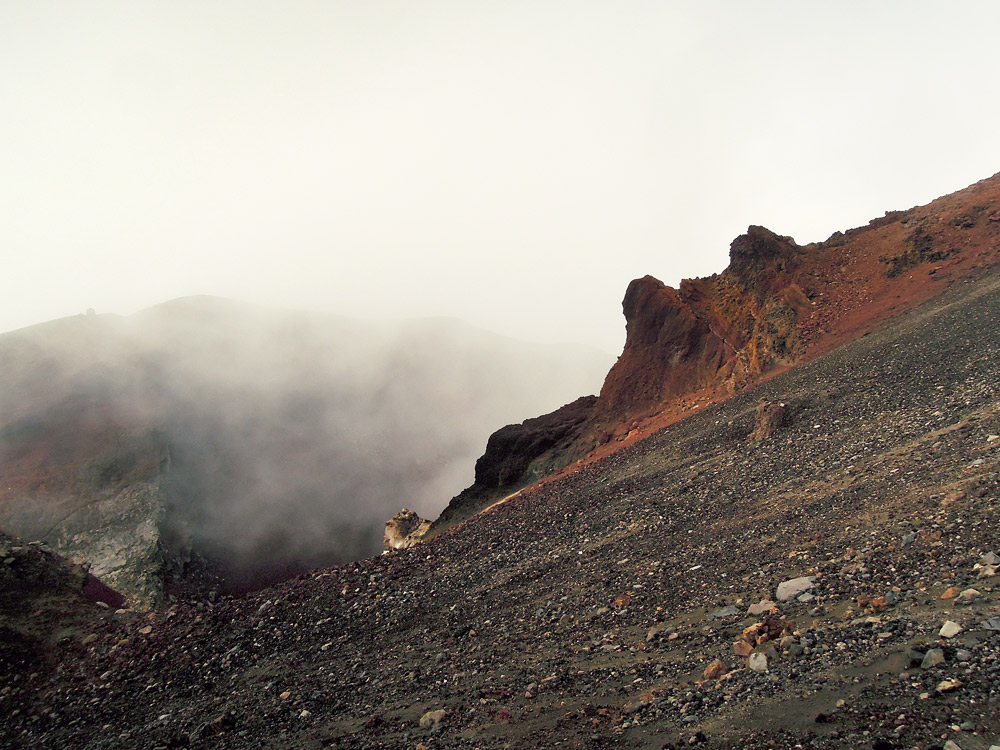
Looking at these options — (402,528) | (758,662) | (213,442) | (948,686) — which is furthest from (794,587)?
(213,442)

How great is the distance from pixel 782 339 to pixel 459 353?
317 ft

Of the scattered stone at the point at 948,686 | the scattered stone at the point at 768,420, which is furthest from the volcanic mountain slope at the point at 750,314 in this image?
the scattered stone at the point at 948,686

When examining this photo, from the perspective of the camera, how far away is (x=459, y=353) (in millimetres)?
116250

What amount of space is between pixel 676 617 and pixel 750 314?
65.3 feet

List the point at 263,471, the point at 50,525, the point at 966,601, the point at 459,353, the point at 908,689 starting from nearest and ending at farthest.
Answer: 1. the point at 908,689
2. the point at 966,601
3. the point at 50,525
4. the point at 263,471
5. the point at 459,353

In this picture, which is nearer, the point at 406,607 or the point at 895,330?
the point at 406,607

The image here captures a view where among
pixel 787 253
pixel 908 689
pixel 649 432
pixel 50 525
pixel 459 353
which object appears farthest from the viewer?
pixel 459 353

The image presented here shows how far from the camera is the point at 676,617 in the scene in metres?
8.53

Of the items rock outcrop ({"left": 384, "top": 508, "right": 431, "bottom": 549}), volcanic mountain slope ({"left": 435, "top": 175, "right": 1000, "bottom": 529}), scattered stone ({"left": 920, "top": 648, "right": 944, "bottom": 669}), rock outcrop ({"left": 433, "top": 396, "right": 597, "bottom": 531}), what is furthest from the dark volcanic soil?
rock outcrop ({"left": 384, "top": 508, "right": 431, "bottom": 549})

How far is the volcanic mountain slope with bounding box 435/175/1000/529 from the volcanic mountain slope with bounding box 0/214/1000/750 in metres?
2.58

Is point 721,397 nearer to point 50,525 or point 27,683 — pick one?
point 27,683

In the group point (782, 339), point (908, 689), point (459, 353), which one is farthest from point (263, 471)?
point (908, 689)

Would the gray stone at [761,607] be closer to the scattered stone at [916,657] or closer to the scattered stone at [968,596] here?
the scattered stone at [968,596]

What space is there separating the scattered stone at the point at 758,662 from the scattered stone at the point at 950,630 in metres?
1.77
